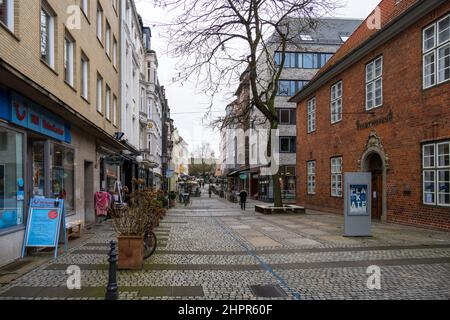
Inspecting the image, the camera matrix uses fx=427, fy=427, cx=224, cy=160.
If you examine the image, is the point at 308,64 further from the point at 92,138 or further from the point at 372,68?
the point at 92,138

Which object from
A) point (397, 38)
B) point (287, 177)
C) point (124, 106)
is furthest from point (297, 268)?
point (287, 177)

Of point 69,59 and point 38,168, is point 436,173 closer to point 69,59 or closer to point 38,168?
point 38,168

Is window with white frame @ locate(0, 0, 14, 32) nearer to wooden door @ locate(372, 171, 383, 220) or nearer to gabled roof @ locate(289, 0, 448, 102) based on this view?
gabled roof @ locate(289, 0, 448, 102)

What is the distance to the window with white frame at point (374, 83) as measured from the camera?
60.6ft

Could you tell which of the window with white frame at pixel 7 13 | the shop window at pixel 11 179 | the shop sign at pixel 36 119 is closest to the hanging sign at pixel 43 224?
the shop window at pixel 11 179

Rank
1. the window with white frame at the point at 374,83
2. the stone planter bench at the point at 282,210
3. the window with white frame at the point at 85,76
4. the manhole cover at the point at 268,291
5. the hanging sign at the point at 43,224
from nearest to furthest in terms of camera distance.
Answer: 1. the manhole cover at the point at 268,291
2. the hanging sign at the point at 43,224
3. the window with white frame at the point at 85,76
4. the window with white frame at the point at 374,83
5. the stone planter bench at the point at 282,210

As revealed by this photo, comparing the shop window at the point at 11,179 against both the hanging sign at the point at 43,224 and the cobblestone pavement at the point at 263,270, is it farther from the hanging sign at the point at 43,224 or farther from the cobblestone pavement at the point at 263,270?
the cobblestone pavement at the point at 263,270

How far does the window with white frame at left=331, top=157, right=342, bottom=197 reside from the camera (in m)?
23.2

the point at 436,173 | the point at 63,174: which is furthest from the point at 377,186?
the point at 63,174

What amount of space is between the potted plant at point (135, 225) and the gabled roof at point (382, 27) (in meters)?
11.6

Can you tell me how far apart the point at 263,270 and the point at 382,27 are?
1356 centimetres

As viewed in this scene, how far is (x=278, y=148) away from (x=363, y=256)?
35686 mm

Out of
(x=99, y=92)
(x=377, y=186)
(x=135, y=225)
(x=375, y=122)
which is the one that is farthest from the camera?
(x=377, y=186)

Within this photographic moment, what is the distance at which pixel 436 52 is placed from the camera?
1438 cm
